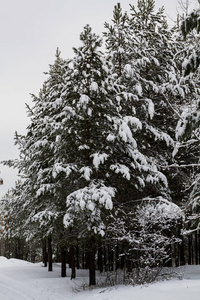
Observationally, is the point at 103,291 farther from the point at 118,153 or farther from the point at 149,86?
the point at 149,86

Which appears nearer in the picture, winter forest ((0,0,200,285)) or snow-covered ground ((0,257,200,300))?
snow-covered ground ((0,257,200,300))

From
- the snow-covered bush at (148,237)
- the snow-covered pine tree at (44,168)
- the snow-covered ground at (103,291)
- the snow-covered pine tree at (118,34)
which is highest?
the snow-covered pine tree at (118,34)

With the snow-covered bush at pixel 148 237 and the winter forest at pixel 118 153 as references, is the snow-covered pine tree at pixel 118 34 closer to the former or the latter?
the winter forest at pixel 118 153

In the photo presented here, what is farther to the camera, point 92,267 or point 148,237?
point 92,267

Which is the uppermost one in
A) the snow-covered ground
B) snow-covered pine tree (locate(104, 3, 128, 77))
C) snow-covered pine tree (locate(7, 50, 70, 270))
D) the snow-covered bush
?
snow-covered pine tree (locate(104, 3, 128, 77))

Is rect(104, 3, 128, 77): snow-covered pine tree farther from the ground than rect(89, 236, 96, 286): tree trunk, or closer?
farther from the ground

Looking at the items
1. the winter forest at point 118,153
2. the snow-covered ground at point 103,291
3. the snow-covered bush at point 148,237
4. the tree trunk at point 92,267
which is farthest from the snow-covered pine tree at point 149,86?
the snow-covered ground at point 103,291

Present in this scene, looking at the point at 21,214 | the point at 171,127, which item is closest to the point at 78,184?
the point at 171,127

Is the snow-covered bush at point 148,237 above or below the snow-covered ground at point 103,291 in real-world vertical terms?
above

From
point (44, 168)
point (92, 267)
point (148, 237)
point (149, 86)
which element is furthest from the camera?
point (44, 168)

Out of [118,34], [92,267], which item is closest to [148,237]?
[92,267]

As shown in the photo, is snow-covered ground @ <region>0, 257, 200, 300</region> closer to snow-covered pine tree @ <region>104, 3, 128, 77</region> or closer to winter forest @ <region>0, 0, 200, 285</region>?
winter forest @ <region>0, 0, 200, 285</region>

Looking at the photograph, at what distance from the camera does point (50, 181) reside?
16.0 meters

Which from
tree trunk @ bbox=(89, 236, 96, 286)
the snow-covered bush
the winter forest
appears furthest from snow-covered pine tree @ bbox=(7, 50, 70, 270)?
the snow-covered bush
